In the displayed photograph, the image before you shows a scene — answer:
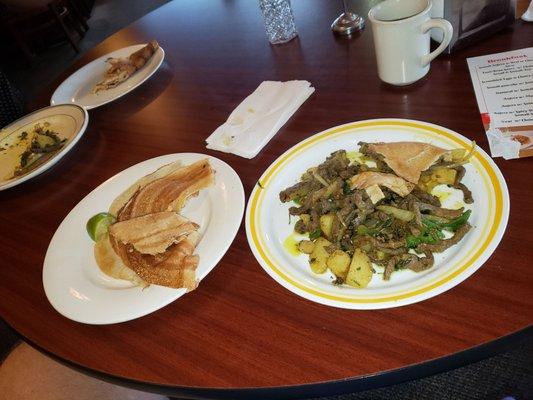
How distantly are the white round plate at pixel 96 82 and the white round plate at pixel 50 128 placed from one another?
0.29 feet

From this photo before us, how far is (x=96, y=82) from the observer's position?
1.84 meters

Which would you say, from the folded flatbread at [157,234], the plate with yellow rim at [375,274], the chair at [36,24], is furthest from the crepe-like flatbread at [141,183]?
the chair at [36,24]

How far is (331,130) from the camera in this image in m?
1.12

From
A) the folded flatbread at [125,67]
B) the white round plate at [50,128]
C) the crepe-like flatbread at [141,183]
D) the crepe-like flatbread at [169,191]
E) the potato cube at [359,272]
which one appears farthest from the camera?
the folded flatbread at [125,67]

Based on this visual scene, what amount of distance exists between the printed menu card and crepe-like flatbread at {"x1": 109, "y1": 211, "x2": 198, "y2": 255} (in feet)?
2.38

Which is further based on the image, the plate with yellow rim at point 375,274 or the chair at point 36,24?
the chair at point 36,24

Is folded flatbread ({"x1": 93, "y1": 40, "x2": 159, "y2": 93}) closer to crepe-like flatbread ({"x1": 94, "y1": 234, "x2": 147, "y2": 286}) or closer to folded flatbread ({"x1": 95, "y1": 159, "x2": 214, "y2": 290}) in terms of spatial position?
folded flatbread ({"x1": 95, "y1": 159, "x2": 214, "y2": 290})

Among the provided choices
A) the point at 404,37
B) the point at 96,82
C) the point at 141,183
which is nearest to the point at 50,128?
the point at 96,82

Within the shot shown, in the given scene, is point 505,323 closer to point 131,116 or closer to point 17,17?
point 131,116

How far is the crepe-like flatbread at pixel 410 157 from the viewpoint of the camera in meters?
0.90

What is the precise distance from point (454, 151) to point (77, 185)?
1.12 m

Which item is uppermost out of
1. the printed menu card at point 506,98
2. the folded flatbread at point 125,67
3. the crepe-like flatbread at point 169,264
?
the folded flatbread at point 125,67

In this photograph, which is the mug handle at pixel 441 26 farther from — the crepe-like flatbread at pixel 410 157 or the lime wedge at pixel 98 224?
the lime wedge at pixel 98 224

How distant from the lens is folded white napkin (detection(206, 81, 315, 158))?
1210 millimetres
